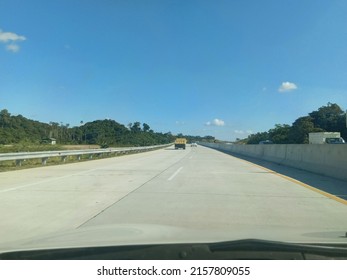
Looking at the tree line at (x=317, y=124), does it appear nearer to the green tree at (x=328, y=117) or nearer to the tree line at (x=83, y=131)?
the green tree at (x=328, y=117)

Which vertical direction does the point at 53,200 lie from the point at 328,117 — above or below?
below

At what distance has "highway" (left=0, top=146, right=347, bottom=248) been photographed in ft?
25.6

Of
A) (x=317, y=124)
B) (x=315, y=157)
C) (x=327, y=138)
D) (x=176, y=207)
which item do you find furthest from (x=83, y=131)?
(x=176, y=207)

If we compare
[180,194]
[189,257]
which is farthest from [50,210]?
[189,257]

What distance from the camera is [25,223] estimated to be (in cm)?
866

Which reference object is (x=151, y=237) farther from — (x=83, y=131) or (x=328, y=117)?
(x=83, y=131)

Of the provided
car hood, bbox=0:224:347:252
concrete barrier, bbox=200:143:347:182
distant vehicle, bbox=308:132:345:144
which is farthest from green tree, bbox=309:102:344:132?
car hood, bbox=0:224:347:252

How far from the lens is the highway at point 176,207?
25.6 feet

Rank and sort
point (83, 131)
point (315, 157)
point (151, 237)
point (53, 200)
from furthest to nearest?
point (83, 131) < point (315, 157) < point (53, 200) < point (151, 237)

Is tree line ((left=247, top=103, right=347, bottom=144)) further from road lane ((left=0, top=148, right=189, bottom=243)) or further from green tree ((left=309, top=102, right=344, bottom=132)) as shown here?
road lane ((left=0, top=148, right=189, bottom=243))

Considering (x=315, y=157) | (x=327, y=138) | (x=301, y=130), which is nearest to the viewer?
(x=315, y=157)

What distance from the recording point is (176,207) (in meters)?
10.5

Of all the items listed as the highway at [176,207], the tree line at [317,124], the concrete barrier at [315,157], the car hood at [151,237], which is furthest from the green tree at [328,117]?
the car hood at [151,237]

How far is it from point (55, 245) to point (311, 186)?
39.6 ft
